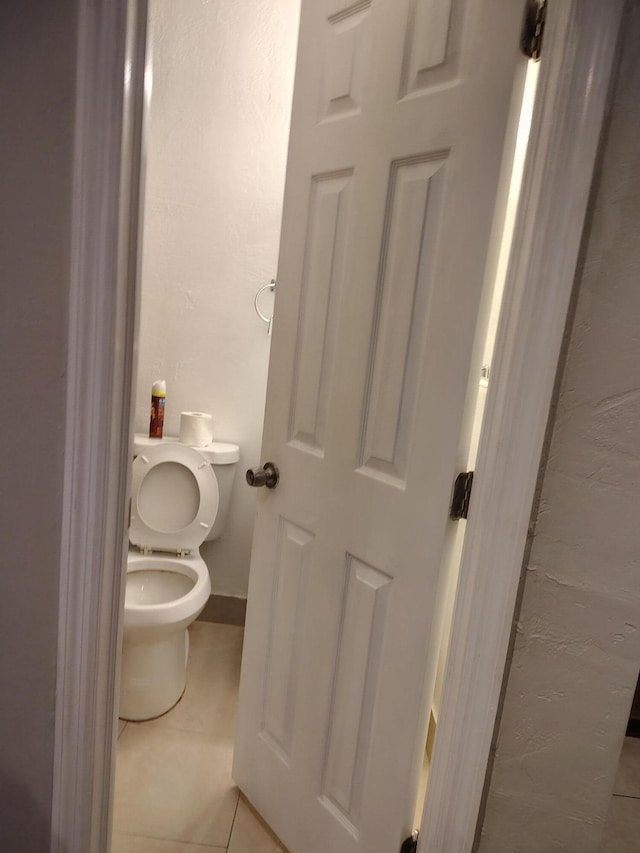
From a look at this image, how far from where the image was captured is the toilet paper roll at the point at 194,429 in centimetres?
218

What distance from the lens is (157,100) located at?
213cm

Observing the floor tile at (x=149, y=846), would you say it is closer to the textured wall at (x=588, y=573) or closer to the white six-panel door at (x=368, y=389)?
the white six-panel door at (x=368, y=389)

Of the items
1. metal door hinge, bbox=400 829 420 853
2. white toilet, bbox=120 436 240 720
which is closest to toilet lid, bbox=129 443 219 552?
white toilet, bbox=120 436 240 720

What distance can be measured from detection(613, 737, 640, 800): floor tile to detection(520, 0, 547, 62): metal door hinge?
76.1 inches

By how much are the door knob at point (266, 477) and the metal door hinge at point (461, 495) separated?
513 mm

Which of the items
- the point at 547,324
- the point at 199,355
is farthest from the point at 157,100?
the point at 547,324

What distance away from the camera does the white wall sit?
2086mm

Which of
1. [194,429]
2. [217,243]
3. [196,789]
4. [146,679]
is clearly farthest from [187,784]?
Result: [217,243]

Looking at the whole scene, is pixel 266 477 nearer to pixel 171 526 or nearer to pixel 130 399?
pixel 130 399

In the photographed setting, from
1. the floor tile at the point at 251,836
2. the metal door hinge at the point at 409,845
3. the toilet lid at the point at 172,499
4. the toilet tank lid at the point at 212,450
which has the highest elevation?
the toilet tank lid at the point at 212,450

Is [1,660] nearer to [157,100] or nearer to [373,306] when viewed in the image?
[373,306]

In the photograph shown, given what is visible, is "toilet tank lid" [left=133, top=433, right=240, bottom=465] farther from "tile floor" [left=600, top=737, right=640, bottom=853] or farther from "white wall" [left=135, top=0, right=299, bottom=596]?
"tile floor" [left=600, top=737, right=640, bottom=853]

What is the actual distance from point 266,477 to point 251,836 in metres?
0.93

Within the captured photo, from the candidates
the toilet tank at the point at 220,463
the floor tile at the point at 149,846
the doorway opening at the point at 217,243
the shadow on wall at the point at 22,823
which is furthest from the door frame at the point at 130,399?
the toilet tank at the point at 220,463
